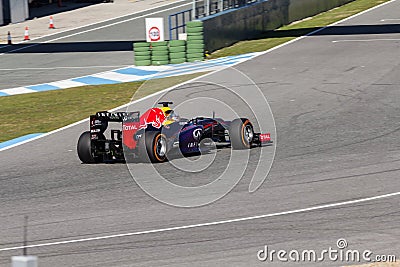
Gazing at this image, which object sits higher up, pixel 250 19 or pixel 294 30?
pixel 250 19

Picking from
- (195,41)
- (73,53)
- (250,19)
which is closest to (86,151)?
(195,41)

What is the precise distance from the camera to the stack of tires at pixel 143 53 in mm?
29266

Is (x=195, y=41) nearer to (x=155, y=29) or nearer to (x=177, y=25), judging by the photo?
(x=155, y=29)

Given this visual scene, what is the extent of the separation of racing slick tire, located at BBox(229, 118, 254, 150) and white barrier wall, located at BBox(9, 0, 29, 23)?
32.0 metres

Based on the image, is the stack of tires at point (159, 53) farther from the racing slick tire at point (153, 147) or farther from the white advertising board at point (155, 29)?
the racing slick tire at point (153, 147)

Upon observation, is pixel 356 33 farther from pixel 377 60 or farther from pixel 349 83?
pixel 349 83

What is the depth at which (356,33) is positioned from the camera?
110 ft

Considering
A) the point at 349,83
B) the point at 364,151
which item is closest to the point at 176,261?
the point at 364,151

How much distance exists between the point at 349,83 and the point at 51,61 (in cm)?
1398

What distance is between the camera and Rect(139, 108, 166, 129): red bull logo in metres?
14.1

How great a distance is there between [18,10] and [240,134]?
108ft

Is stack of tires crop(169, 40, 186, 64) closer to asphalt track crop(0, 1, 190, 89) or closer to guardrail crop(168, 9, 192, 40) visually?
guardrail crop(168, 9, 192, 40)

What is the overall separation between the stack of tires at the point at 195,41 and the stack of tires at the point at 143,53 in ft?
4.42

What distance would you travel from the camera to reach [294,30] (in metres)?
35.7
